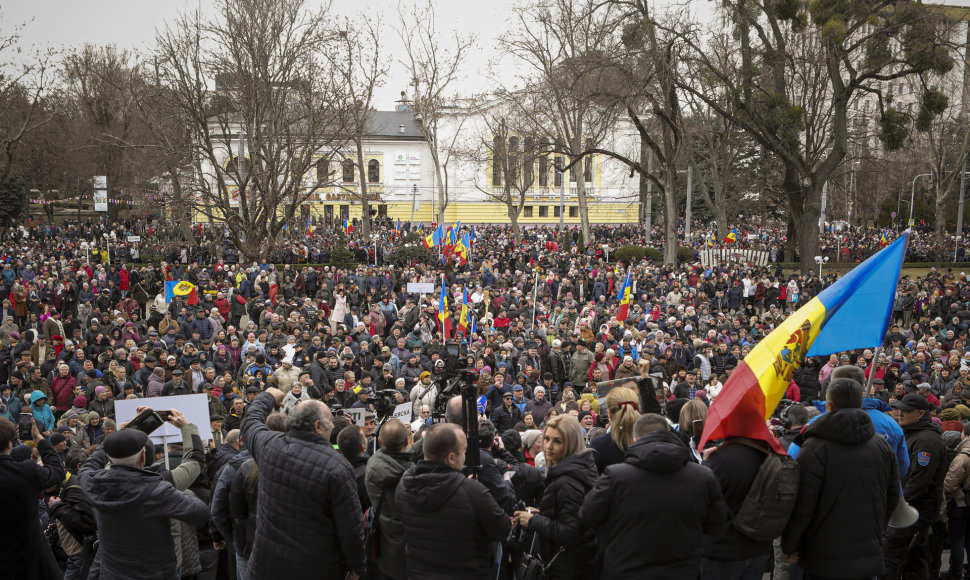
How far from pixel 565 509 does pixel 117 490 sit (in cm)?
225

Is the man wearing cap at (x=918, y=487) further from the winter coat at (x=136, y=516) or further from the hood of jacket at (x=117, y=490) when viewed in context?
the hood of jacket at (x=117, y=490)

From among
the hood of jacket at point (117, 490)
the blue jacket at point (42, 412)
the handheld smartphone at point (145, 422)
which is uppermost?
the handheld smartphone at point (145, 422)

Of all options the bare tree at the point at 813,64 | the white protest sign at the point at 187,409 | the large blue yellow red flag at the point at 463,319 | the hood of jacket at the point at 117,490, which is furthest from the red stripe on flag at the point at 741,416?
the bare tree at the point at 813,64

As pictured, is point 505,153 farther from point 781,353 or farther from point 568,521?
point 568,521

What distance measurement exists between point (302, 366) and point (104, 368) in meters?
3.21

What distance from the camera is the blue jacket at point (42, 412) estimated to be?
9677mm

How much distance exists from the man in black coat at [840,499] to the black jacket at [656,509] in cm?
59

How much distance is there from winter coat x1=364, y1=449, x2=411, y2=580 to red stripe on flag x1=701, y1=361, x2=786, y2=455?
1610 millimetres

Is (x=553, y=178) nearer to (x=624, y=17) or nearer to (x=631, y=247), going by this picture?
(x=631, y=247)

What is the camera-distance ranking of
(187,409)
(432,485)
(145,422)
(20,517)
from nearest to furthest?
(432,485) → (20,517) → (145,422) → (187,409)

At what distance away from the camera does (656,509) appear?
340cm

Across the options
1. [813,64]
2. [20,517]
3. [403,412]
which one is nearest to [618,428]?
[20,517]

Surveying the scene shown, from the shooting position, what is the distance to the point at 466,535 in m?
3.54

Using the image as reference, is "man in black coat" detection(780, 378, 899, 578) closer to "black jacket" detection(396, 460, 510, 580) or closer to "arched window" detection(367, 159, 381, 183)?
"black jacket" detection(396, 460, 510, 580)
